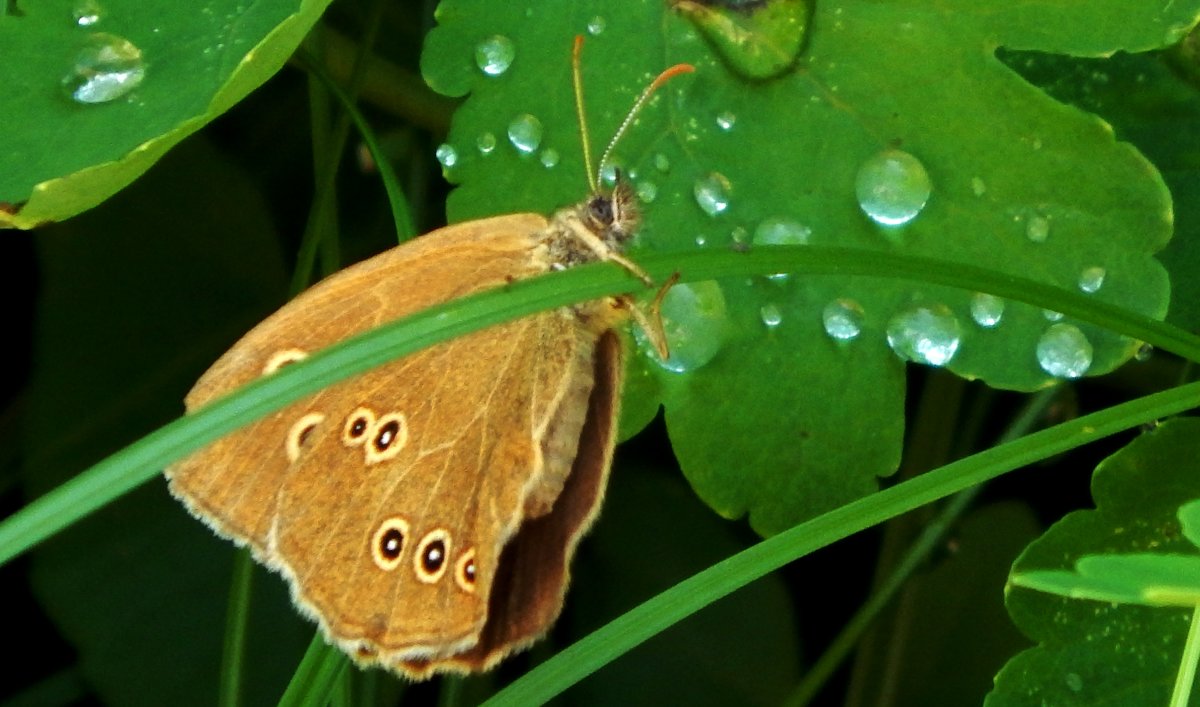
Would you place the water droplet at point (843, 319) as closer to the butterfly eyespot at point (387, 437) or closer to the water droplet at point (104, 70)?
the butterfly eyespot at point (387, 437)

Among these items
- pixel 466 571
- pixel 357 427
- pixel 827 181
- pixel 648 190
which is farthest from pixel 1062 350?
pixel 357 427

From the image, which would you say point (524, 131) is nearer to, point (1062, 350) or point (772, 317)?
point (772, 317)

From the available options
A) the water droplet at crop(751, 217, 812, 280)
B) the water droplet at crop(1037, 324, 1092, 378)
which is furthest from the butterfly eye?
the water droplet at crop(1037, 324, 1092, 378)

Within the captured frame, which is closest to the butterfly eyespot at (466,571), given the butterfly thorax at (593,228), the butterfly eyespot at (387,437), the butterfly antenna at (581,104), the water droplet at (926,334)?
the butterfly eyespot at (387,437)

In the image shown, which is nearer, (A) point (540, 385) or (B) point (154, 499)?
(A) point (540, 385)

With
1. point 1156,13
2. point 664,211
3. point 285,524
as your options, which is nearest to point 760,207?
point 664,211

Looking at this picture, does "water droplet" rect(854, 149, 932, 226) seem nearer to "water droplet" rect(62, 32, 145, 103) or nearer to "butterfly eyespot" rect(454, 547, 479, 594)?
"butterfly eyespot" rect(454, 547, 479, 594)

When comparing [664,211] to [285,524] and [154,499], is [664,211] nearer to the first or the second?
[285,524]
